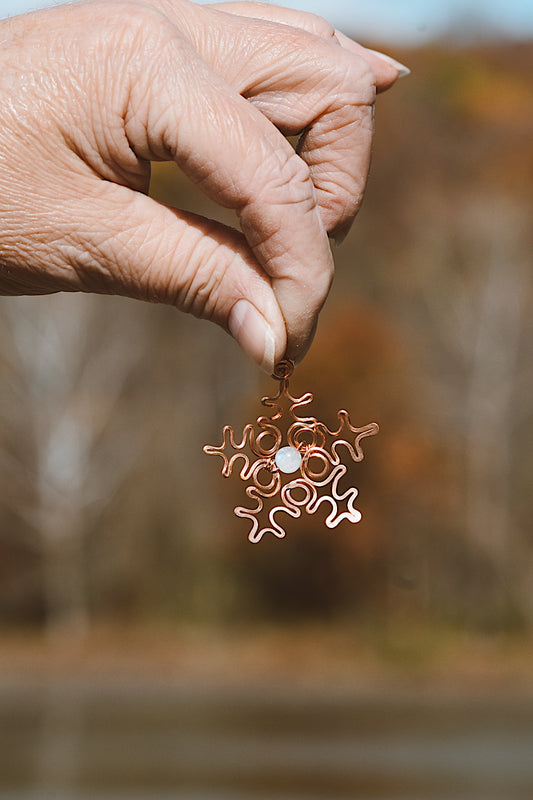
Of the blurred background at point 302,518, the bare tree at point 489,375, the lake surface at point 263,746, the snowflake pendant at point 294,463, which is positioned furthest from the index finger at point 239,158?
the bare tree at point 489,375

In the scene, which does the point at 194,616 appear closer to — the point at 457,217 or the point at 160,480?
the point at 160,480

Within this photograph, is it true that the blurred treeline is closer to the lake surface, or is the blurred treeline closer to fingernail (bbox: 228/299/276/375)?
the lake surface

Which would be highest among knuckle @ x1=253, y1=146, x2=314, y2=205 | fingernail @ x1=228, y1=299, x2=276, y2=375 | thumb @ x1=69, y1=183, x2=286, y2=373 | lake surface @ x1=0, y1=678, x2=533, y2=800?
knuckle @ x1=253, y1=146, x2=314, y2=205

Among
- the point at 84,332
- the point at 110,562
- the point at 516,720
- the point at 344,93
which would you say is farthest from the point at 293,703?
the point at 344,93

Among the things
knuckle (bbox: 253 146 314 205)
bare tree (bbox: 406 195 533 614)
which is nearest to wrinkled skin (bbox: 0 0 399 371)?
knuckle (bbox: 253 146 314 205)

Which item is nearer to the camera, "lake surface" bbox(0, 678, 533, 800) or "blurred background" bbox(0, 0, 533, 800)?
"lake surface" bbox(0, 678, 533, 800)

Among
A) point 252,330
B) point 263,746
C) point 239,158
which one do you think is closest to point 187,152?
point 239,158
